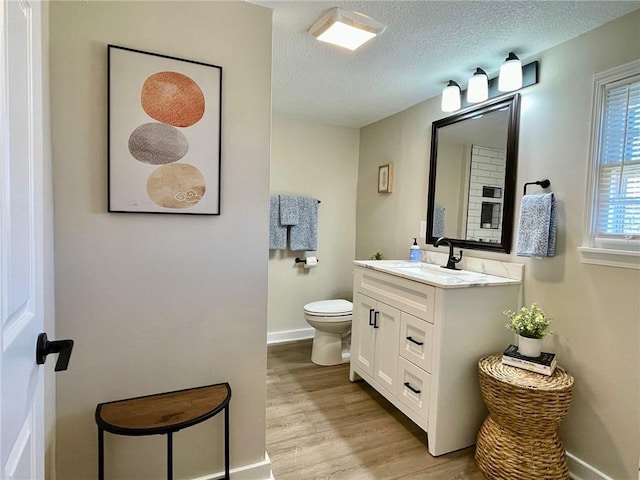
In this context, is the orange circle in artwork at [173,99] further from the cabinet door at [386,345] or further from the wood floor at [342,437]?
the wood floor at [342,437]

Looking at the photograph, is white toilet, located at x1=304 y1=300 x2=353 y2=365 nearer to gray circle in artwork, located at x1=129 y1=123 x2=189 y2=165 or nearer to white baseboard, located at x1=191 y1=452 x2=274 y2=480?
white baseboard, located at x1=191 y1=452 x2=274 y2=480

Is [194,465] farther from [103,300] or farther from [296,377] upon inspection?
[296,377]

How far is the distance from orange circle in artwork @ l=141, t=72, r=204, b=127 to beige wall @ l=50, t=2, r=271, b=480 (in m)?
0.12

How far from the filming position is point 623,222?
5.07 ft

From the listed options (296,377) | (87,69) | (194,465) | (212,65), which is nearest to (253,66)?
(212,65)

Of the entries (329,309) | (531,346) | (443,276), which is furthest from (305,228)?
(531,346)

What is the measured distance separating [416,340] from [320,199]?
75.2 inches

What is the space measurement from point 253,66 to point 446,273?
1.69 metres

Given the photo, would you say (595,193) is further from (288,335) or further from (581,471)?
(288,335)

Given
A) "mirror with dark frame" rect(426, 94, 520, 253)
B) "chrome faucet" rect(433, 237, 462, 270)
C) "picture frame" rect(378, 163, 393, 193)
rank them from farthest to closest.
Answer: "picture frame" rect(378, 163, 393, 193)
"chrome faucet" rect(433, 237, 462, 270)
"mirror with dark frame" rect(426, 94, 520, 253)

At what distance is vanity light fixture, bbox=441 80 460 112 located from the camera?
2.23 meters

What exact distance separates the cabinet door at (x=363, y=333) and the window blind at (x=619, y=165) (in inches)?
53.2

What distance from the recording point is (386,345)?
2191 mm

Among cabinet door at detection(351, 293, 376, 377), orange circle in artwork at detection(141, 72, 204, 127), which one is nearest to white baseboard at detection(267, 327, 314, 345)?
cabinet door at detection(351, 293, 376, 377)
